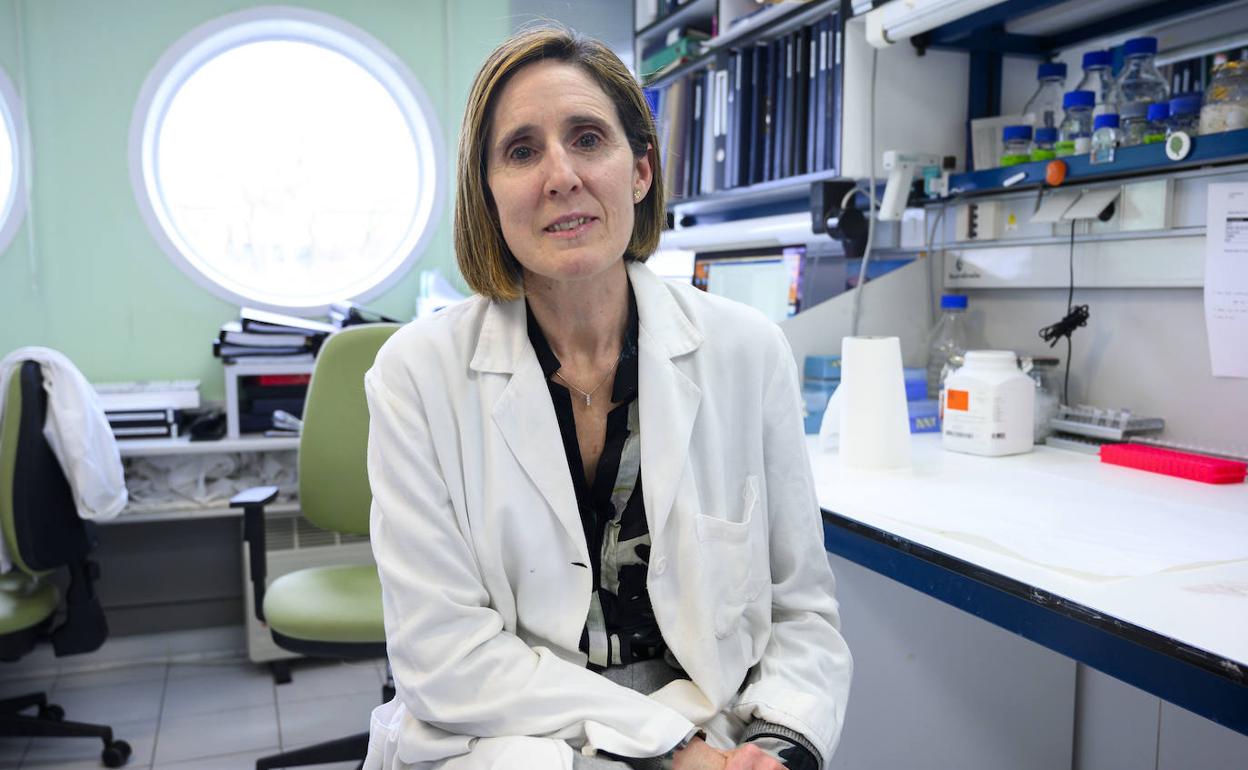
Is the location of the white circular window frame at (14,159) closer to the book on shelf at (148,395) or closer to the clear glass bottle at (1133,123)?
the book on shelf at (148,395)

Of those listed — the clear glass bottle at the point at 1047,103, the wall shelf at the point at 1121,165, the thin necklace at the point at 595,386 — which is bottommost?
the thin necklace at the point at 595,386

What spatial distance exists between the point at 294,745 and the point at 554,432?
176 cm

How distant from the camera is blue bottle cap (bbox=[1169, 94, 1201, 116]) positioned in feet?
4.91

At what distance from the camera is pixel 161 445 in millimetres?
2631

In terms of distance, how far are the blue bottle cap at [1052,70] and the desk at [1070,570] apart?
76 cm

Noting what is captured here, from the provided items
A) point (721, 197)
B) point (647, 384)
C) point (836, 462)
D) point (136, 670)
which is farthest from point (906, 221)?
point (136, 670)

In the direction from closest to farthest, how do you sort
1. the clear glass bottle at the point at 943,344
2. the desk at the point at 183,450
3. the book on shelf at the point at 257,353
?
the clear glass bottle at the point at 943,344, the desk at the point at 183,450, the book on shelf at the point at 257,353

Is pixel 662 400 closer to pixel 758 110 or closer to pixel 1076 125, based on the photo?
pixel 1076 125

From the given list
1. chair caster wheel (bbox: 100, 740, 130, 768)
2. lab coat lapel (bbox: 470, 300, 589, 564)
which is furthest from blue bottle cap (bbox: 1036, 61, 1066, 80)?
chair caster wheel (bbox: 100, 740, 130, 768)

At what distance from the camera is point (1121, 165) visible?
5.23ft

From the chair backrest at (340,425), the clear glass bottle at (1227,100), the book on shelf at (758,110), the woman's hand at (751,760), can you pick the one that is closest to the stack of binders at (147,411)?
the chair backrest at (340,425)

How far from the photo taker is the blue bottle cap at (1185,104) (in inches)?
59.0

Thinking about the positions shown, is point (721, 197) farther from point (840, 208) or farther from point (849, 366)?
point (849, 366)

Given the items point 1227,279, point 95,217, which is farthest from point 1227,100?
point 95,217
